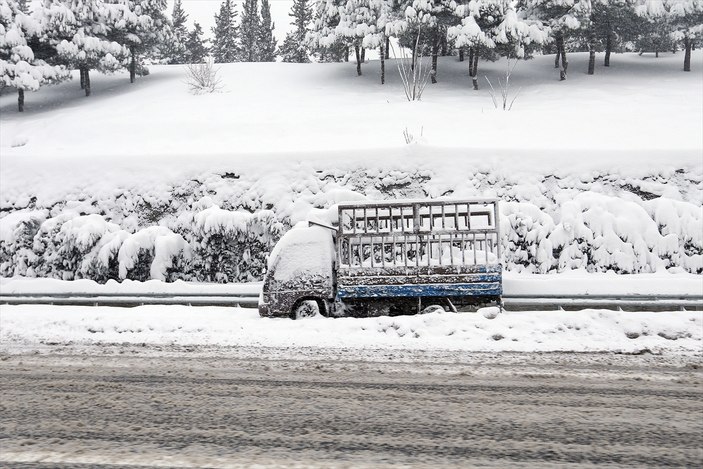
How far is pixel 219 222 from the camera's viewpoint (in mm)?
15461

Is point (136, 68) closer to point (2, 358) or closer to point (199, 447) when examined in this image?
point (2, 358)

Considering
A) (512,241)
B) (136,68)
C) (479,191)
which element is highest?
(136,68)

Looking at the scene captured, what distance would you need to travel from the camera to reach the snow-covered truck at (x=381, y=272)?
9.09m

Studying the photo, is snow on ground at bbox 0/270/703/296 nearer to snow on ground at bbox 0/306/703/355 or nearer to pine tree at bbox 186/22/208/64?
snow on ground at bbox 0/306/703/355

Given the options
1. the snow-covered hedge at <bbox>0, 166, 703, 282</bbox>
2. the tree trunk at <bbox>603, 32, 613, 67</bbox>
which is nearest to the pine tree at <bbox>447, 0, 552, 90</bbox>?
the tree trunk at <bbox>603, 32, 613, 67</bbox>

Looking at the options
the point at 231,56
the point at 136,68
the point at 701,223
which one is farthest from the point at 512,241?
the point at 231,56

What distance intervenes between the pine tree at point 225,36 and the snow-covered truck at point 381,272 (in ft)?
225

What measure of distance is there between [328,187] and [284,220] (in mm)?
1836

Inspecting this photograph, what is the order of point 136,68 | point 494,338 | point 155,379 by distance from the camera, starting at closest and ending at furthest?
1. point 155,379
2. point 494,338
3. point 136,68

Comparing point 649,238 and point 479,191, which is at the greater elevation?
point 479,191

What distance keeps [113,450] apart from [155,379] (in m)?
2.11

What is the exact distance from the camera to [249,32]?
7194 centimetres

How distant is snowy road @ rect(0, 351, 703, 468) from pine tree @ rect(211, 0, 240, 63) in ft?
236

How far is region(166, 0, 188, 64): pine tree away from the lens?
63656 millimetres
